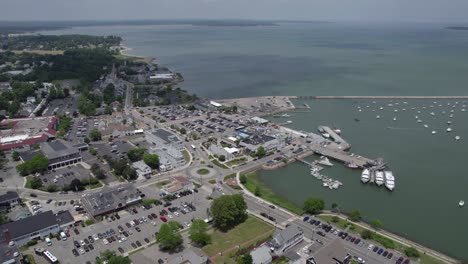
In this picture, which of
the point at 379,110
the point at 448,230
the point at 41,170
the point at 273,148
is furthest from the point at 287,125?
the point at 41,170

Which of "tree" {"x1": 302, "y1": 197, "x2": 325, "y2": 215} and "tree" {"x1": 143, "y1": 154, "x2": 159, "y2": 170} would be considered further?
"tree" {"x1": 143, "y1": 154, "x2": 159, "y2": 170}

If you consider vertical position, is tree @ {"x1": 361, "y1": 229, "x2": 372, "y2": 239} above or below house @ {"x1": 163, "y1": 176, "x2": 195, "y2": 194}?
above

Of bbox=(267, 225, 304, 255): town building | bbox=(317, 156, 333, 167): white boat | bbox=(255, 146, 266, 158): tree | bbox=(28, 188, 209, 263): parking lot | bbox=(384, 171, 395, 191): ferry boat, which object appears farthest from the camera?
bbox=(255, 146, 266, 158): tree

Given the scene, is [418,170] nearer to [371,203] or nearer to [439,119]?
[371,203]

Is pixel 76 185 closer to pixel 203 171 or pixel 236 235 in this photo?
pixel 203 171

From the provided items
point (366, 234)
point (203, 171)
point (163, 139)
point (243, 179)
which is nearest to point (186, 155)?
point (163, 139)

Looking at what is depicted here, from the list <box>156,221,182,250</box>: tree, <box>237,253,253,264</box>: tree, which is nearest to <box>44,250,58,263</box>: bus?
<box>156,221,182,250</box>: tree

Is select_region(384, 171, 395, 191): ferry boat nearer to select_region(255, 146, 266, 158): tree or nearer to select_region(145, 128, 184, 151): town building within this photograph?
select_region(255, 146, 266, 158): tree
